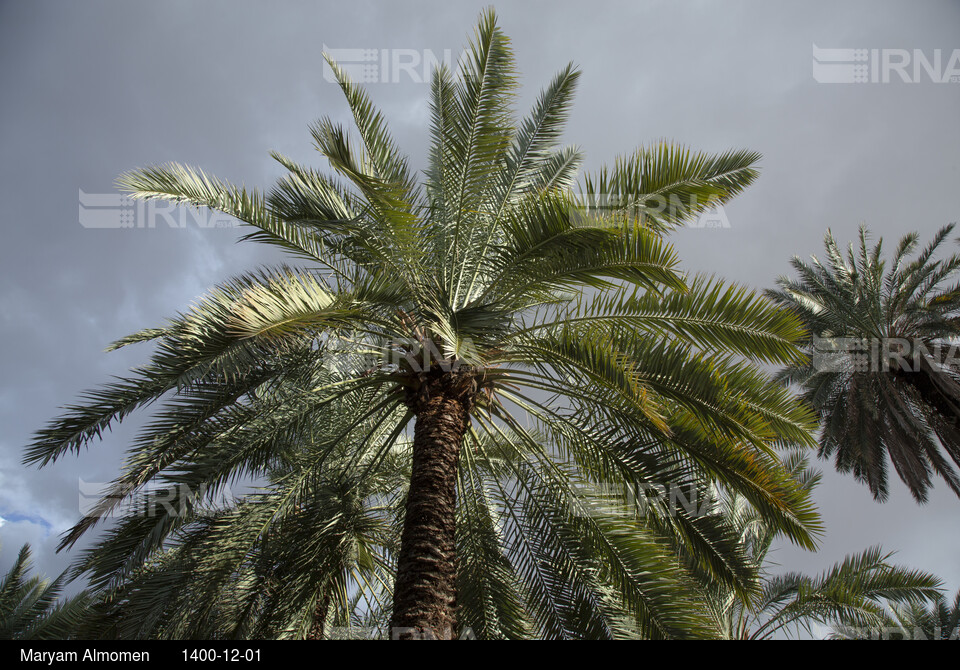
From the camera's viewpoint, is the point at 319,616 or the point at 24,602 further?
the point at 24,602

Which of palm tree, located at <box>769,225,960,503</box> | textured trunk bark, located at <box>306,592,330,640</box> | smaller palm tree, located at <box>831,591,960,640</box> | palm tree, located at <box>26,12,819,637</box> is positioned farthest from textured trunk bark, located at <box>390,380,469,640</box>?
palm tree, located at <box>769,225,960,503</box>

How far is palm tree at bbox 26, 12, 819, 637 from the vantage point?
17.1ft

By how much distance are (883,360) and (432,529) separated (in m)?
14.3

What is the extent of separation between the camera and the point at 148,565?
8219 millimetres

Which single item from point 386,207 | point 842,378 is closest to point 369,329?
point 386,207

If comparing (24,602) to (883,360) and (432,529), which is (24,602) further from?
(883,360)

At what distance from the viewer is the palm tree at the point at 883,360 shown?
1453 centimetres

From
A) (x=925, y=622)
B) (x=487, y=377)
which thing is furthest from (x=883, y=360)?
(x=487, y=377)

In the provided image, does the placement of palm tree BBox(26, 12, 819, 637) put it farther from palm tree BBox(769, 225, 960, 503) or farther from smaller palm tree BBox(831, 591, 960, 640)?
palm tree BBox(769, 225, 960, 503)

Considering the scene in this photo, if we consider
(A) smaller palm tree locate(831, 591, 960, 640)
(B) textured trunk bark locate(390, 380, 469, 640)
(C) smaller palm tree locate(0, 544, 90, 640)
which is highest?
(B) textured trunk bark locate(390, 380, 469, 640)

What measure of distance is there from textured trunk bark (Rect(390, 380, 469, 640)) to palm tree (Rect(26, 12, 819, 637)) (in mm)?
23

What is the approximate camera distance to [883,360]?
14602mm

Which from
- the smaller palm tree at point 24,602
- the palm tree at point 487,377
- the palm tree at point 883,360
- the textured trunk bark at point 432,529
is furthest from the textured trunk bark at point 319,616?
the palm tree at point 883,360
